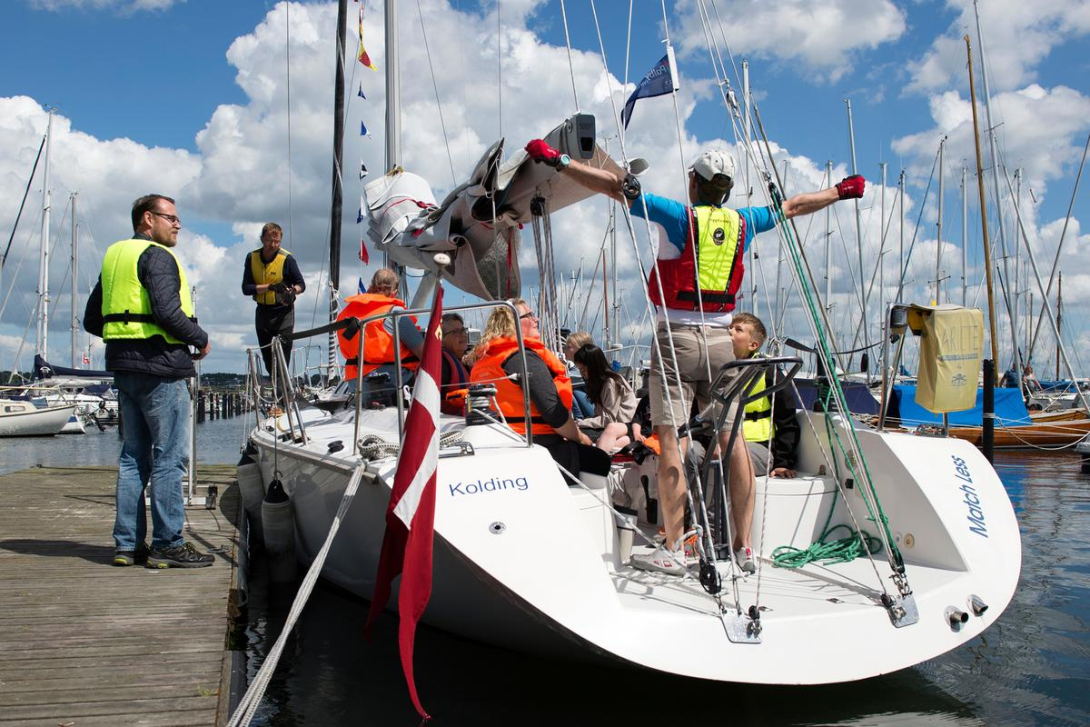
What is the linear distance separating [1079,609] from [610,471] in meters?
2.97

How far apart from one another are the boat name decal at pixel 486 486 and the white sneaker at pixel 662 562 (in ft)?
2.66

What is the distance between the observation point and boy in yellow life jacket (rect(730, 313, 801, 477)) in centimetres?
429

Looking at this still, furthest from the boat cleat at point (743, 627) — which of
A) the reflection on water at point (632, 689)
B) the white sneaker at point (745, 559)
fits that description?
the white sneaker at point (745, 559)

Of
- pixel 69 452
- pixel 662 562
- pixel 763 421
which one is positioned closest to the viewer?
pixel 662 562

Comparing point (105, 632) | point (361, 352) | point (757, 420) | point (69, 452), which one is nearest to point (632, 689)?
point (757, 420)

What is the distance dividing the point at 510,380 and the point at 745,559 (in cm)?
142

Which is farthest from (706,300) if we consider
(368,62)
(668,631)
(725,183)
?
(368,62)

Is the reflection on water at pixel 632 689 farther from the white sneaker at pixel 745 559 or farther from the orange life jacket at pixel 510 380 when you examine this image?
the orange life jacket at pixel 510 380

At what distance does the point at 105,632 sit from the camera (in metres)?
3.25

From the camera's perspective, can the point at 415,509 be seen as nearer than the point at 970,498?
Yes

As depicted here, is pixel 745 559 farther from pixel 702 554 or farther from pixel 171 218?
pixel 171 218

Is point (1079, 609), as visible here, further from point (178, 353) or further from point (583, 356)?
point (178, 353)

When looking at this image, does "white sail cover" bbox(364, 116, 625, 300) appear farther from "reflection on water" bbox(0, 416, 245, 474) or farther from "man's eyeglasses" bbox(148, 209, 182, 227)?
"reflection on water" bbox(0, 416, 245, 474)

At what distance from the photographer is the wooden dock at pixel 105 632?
2604mm
